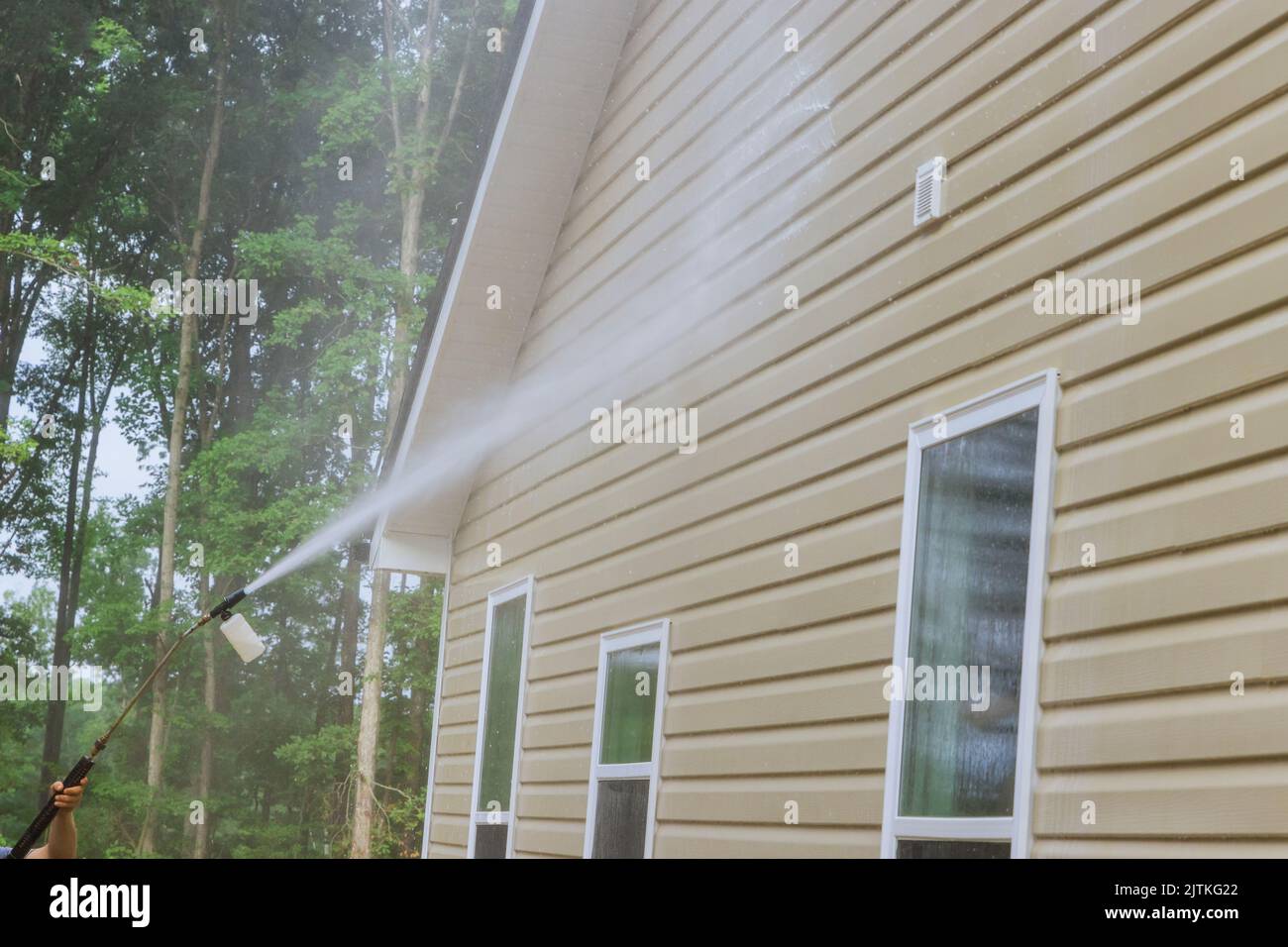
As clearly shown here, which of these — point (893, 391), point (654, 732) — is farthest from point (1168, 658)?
point (654, 732)

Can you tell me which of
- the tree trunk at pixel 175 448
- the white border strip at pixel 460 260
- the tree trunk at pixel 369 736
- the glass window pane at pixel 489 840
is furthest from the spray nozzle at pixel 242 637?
the tree trunk at pixel 175 448

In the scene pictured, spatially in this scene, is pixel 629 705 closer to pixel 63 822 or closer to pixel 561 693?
pixel 561 693

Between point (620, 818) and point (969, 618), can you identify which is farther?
point (620, 818)

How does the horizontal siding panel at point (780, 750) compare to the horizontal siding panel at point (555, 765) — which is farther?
the horizontal siding panel at point (555, 765)

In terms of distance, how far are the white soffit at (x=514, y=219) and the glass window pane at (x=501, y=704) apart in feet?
4.37

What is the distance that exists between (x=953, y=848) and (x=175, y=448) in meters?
24.4

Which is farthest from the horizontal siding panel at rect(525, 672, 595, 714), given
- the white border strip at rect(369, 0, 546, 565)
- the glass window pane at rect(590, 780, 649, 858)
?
the white border strip at rect(369, 0, 546, 565)

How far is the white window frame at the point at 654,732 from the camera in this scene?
21.5 ft

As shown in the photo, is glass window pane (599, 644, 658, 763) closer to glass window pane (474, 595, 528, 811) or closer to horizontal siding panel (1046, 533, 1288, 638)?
glass window pane (474, 595, 528, 811)

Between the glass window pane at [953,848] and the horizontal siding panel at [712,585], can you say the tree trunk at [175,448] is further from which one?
the glass window pane at [953,848]

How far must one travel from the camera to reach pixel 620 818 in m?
6.86

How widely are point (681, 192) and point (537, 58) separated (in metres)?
1.57

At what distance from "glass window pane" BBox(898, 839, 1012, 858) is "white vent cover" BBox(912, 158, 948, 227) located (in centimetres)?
209
